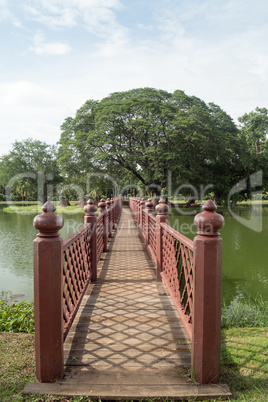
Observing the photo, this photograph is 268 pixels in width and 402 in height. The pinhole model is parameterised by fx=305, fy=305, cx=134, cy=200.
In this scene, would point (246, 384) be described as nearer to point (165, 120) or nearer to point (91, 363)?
point (91, 363)

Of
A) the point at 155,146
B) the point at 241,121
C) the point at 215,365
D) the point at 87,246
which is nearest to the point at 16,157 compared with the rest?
the point at 155,146

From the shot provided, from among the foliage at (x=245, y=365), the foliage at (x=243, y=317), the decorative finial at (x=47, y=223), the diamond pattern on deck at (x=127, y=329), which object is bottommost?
the foliage at (x=243, y=317)

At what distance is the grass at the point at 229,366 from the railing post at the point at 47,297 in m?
0.20

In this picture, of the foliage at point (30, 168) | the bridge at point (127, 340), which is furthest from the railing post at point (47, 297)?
the foliage at point (30, 168)

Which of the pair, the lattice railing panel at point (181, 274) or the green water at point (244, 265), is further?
the green water at point (244, 265)

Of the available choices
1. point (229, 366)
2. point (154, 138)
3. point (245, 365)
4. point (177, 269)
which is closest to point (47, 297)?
point (229, 366)

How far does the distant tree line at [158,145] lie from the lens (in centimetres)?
2369

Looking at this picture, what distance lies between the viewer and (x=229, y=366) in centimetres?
256

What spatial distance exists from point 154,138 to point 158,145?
65cm

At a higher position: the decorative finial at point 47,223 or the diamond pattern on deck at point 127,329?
the decorative finial at point 47,223

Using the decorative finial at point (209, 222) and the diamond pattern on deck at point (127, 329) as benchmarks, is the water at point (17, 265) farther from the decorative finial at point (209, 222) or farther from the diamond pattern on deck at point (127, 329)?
the decorative finial at point (209, 222)

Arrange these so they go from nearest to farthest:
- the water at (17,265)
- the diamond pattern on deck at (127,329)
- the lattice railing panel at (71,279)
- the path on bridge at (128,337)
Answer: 1. the path on bridge at (128,337)
2. the diamond pattern on deck at (127,329)
3. the lattice railing panel at (71,279)
4. the water at (17,265)

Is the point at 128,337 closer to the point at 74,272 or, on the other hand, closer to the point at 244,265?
the point at 74,272

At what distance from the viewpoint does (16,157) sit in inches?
1551
